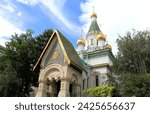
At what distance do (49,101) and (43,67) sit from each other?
12.5m

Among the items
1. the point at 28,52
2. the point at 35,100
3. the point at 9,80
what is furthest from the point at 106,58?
the point at 35,100

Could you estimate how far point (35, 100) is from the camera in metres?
8.25

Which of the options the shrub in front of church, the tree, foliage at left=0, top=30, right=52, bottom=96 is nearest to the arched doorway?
foliage at left=0, top=30, right=52, bottom=96

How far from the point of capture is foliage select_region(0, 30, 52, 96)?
21594 millimetres

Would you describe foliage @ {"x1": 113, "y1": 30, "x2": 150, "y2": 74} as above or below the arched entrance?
above

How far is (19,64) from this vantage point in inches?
905

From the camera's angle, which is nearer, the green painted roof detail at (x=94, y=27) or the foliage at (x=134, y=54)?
the foliage at (x=134, y=54)

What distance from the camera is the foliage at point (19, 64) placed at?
70.8 feet

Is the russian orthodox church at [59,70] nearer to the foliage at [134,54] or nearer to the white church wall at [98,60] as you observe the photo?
the foliage at [134,54]

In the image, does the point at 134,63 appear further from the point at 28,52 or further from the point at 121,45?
the point at 28,52

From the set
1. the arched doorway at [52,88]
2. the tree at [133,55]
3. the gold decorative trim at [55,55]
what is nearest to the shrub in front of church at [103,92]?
the tree at [133,55]

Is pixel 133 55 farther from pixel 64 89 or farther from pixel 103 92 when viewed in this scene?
pixel 64 89

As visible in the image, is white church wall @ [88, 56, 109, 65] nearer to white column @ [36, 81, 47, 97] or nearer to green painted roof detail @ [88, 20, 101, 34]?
green painted roof detail @ [88, 20, 101, 34]

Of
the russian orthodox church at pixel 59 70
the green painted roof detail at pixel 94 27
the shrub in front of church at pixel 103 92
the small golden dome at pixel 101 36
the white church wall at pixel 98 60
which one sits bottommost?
the shrub in front of church at pixel 103 92
